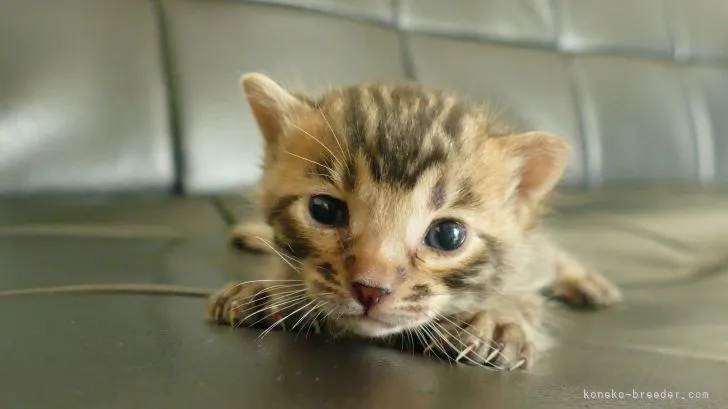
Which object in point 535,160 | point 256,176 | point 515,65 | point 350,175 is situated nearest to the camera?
point 350,175

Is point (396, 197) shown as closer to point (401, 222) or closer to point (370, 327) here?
point (401, 222)

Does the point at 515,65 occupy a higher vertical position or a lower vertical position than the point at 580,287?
higher

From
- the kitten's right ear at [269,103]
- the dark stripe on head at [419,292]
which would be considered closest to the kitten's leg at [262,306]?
the dark stripe on head at [419,292]

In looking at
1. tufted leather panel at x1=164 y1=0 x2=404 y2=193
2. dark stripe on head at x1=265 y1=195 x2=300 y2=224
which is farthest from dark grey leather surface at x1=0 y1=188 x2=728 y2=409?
tufted leather panel at x1=164 y1=0 x2=404 y2=193

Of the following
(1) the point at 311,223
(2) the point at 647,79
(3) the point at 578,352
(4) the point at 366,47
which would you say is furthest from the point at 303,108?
(2) the point at 647,79

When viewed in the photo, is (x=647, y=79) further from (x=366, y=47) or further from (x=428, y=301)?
(x=428, y=301)

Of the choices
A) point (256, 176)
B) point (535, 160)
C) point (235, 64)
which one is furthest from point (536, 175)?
point (235, 64)
